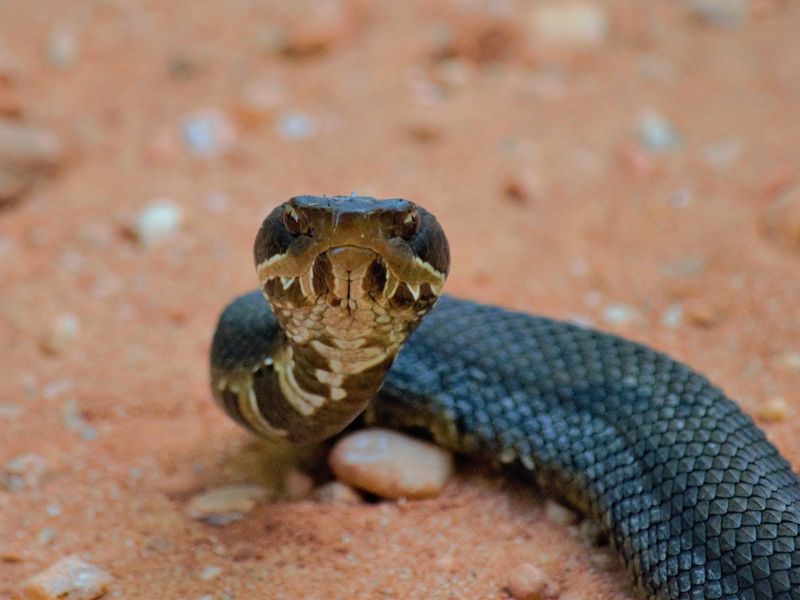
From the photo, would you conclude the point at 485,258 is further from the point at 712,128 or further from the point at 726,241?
the point at 712,128

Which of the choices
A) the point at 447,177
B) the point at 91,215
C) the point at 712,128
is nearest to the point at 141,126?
the point at 91,215

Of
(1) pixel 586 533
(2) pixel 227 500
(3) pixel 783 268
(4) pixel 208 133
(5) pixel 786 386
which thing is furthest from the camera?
(4) pixel 208 133

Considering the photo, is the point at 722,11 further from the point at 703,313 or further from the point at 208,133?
the point at 208,133

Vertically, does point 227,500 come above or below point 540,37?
below

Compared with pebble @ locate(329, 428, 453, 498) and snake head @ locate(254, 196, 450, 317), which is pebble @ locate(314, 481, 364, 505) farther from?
snake head @ locate(254, 196, 450, 317)

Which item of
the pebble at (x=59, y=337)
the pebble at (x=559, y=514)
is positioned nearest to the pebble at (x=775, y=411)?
the pebble at (x=559, y=514)

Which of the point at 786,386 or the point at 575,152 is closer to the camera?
the point at 786,386

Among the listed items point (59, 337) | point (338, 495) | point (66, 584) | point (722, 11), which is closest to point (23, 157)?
point (59, 337)
